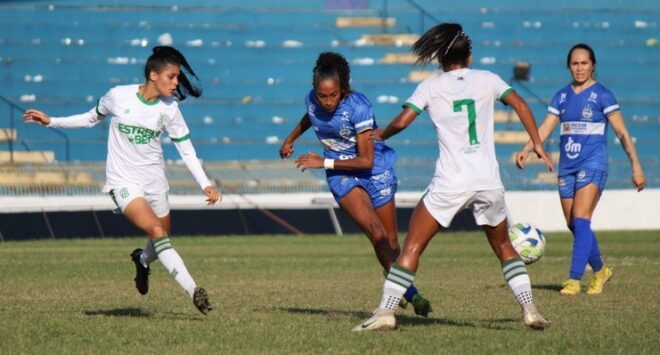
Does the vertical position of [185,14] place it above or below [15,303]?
above

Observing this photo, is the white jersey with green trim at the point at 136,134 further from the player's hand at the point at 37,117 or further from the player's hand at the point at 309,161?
the player's hand at the point at 309,161

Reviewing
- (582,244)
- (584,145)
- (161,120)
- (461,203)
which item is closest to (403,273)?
(461,203)

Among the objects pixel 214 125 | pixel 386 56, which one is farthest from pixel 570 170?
pixel 386 56

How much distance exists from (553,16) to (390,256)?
88.3 feet

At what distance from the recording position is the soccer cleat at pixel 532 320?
8.97 metres

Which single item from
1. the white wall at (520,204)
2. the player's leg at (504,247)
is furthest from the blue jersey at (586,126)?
the white wall at (520,204)

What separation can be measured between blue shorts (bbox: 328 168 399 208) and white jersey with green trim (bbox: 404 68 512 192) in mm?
1761

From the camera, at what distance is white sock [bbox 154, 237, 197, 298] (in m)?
9.93

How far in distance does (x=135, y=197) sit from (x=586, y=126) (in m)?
4.71

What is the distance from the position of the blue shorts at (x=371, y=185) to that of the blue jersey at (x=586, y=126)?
2.65m

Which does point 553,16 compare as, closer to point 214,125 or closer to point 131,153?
point 214,125

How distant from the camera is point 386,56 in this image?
3409 centimetres

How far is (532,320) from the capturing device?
29.4ft

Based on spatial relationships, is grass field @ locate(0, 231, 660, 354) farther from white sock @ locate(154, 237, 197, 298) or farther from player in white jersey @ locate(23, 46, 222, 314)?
player in white jersey @ locate(23, 46, 222, 314)
